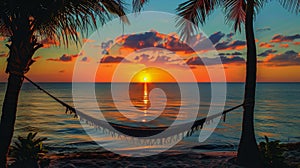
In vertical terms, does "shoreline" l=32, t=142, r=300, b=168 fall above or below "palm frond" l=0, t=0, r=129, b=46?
below

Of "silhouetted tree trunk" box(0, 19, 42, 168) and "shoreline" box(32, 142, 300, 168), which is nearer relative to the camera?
"silhouetted tree trunk" box(0, 19, 42, 168)

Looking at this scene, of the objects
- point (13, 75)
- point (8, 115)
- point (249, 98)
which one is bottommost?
point (8, 115)

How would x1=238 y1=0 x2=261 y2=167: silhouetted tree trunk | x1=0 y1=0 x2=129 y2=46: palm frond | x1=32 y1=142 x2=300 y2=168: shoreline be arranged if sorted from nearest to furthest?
x1=0 y1=0 x2=129 y2=46: palm frond
x1=238 y1=0 x2=261 y2=167: silhouetted tree trunk
x1=32 y1=142 x2=300 y2=168: shoreline

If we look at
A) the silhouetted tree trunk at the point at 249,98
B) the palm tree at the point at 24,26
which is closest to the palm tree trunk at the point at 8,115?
the palm tree at the point at 24,26

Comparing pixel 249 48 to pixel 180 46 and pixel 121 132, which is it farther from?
pixel 121 132

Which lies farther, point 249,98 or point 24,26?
point 249,98

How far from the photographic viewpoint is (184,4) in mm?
6172

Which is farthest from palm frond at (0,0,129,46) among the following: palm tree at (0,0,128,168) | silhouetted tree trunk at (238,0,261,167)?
silhouetted tree trunk at (238,0,261,167)

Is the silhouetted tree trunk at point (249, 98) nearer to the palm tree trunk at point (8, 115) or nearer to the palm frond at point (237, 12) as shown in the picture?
the palm frond at point (237, 12)

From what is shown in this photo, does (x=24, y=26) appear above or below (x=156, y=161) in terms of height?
above

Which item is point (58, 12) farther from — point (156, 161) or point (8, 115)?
point (156, 161)

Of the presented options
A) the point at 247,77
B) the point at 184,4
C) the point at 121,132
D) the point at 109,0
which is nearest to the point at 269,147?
the point at 247,77

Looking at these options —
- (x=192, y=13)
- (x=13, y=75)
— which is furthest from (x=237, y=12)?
(x=13, y=75)

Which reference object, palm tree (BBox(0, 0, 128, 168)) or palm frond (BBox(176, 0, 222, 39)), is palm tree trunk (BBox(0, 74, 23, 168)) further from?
palm frond (BBox(176, 0, 222, 39))
